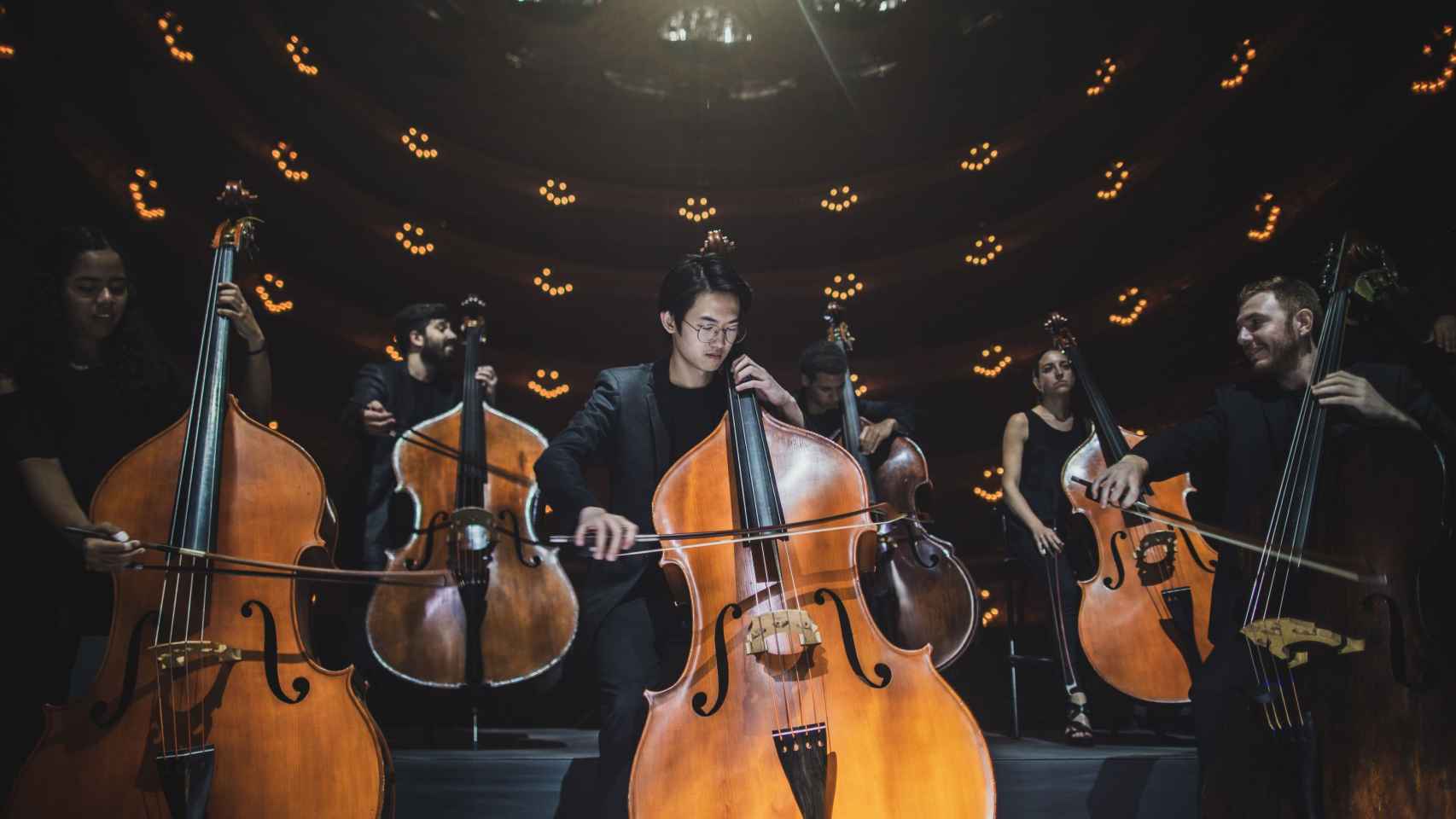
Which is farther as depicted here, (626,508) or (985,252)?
(985,252)

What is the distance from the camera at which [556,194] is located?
263 inches

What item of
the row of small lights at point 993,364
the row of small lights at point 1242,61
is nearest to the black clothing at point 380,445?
the row of small lights at point 993,364

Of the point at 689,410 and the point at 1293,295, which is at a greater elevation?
the point at 1293,295

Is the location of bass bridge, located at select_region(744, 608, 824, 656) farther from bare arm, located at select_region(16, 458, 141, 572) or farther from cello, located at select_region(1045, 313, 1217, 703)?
cello, located at select_region(1045, 313, 1217, 703)

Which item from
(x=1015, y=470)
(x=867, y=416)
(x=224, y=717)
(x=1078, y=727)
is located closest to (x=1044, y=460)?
(x=1015, y=470)

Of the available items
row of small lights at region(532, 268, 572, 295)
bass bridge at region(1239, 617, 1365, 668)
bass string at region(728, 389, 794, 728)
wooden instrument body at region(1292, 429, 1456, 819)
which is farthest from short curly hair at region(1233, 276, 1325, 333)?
row of small lights at region(532, 268, 572, 295)

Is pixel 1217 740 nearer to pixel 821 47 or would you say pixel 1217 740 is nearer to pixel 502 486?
pixel 502 486

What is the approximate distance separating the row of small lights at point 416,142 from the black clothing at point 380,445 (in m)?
3.10

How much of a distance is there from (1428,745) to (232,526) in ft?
7.86

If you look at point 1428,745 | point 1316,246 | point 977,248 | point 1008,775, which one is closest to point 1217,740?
point 1428,745

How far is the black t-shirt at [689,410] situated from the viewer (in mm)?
2195

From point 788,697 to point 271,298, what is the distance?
185 inches

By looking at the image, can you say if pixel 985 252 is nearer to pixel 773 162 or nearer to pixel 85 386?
pixel 773 162

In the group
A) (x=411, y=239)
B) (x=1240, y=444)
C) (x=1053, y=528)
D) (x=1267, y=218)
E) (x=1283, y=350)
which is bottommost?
(x=1053, y=528)
